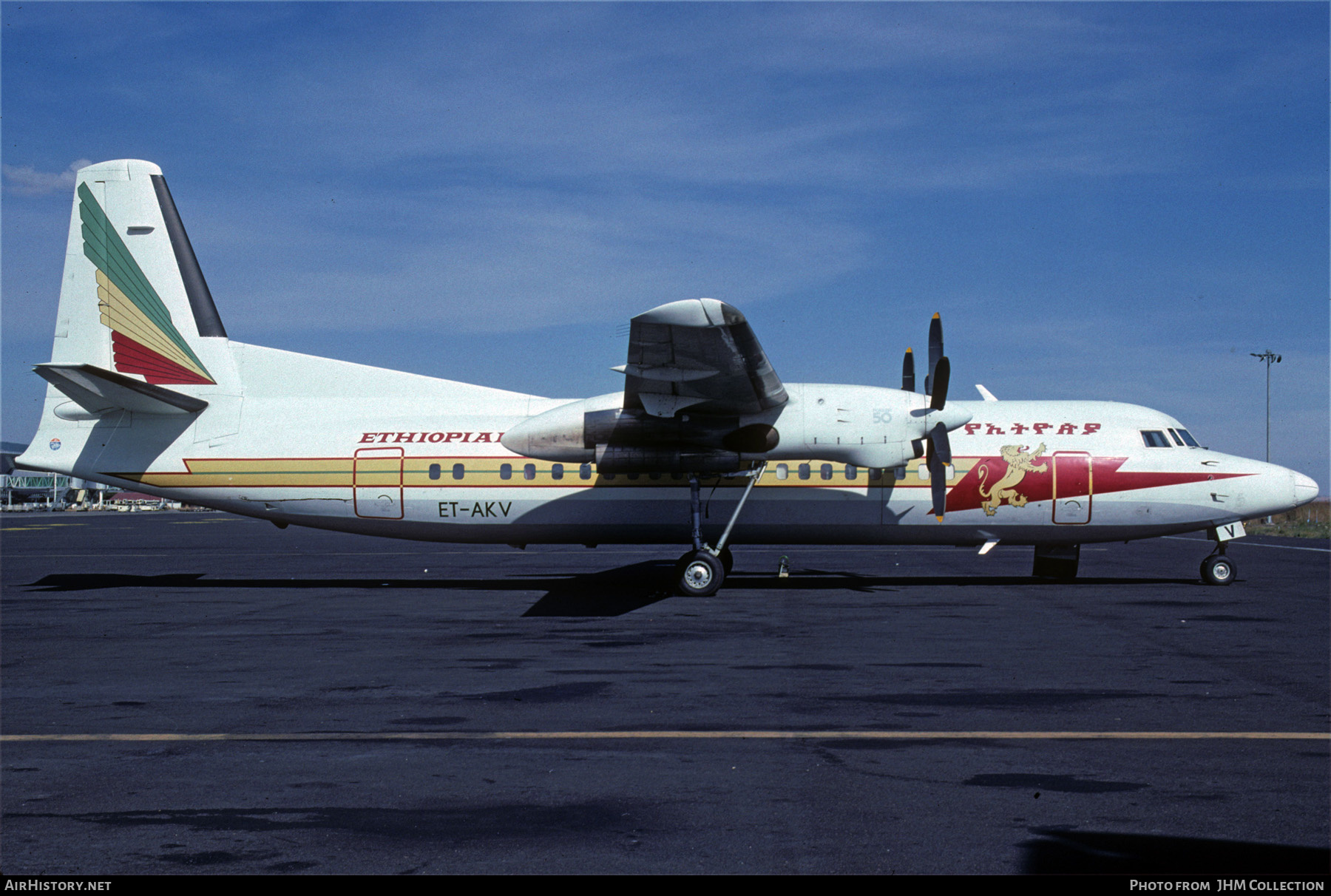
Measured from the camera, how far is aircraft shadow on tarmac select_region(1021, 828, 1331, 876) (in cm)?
524

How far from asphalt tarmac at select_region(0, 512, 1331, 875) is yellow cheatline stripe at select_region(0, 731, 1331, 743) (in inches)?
1.5

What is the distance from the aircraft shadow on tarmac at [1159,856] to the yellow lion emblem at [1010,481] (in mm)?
15278

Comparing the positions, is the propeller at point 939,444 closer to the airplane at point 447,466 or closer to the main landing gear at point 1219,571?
the airplane at point 447,466

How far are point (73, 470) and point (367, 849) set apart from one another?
18.3m

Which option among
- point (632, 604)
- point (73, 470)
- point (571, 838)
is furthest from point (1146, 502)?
point (73, 470)

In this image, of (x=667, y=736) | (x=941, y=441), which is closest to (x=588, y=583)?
(x=941, y=441)

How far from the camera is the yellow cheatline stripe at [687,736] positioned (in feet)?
26.6

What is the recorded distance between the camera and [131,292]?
68.0ft

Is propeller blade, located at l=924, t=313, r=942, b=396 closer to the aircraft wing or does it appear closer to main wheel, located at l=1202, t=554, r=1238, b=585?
the aircraft wing

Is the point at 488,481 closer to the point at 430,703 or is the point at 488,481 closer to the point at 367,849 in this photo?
the point at 430,703

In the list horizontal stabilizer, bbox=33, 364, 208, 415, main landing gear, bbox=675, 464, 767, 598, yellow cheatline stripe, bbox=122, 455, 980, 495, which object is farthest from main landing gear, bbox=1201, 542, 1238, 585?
horizontal stabilizer, bbox=33, 364, 208, 415

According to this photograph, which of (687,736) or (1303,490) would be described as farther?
(1303,490)

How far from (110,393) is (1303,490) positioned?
24.3 m

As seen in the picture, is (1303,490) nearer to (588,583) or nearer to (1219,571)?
(1219,571)
